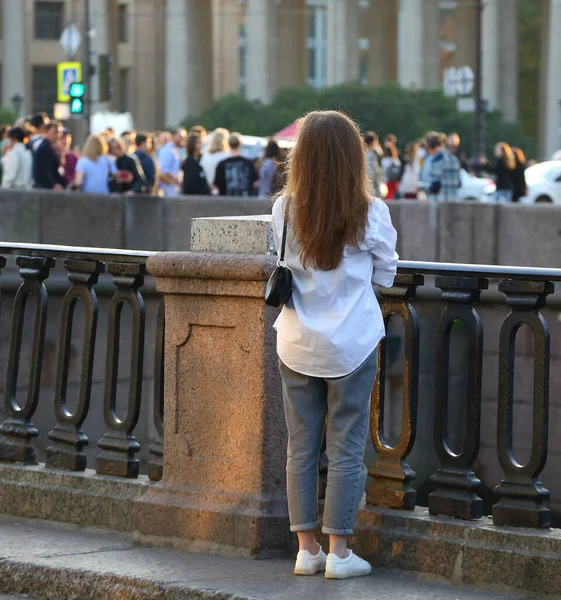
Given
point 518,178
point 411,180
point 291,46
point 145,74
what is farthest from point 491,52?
point 411,180

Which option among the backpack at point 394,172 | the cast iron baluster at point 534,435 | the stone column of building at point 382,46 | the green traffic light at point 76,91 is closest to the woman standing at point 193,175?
the backpack at point 394,172

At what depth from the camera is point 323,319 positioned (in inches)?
Result: 227

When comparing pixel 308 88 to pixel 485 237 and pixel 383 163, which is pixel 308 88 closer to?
pixel 383 163

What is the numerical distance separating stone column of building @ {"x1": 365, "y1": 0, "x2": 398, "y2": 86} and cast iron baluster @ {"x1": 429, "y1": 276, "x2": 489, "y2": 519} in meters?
75.7

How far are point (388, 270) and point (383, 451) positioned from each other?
1.09 m

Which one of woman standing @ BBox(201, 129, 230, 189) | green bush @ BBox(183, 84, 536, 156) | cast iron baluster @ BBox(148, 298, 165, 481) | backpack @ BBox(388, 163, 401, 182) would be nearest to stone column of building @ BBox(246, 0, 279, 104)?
green bush @ BBox(183, 84, 536, 156)

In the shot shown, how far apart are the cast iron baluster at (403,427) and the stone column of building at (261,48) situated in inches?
2668

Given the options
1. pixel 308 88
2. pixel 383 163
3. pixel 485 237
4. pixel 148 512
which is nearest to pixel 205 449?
pixel 148 512

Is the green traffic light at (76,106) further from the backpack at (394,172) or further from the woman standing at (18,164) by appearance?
the woman standing at (18,164)

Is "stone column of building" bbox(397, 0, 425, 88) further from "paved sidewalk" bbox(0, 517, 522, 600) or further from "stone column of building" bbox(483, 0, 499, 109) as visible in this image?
"paved sidewalk" bbox(0, 517, 522, 600)

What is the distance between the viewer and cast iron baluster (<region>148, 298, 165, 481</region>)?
23.4ft

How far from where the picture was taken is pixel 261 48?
74562 millimetres

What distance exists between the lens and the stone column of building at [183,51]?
250 ft

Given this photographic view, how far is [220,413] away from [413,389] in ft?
2.66
